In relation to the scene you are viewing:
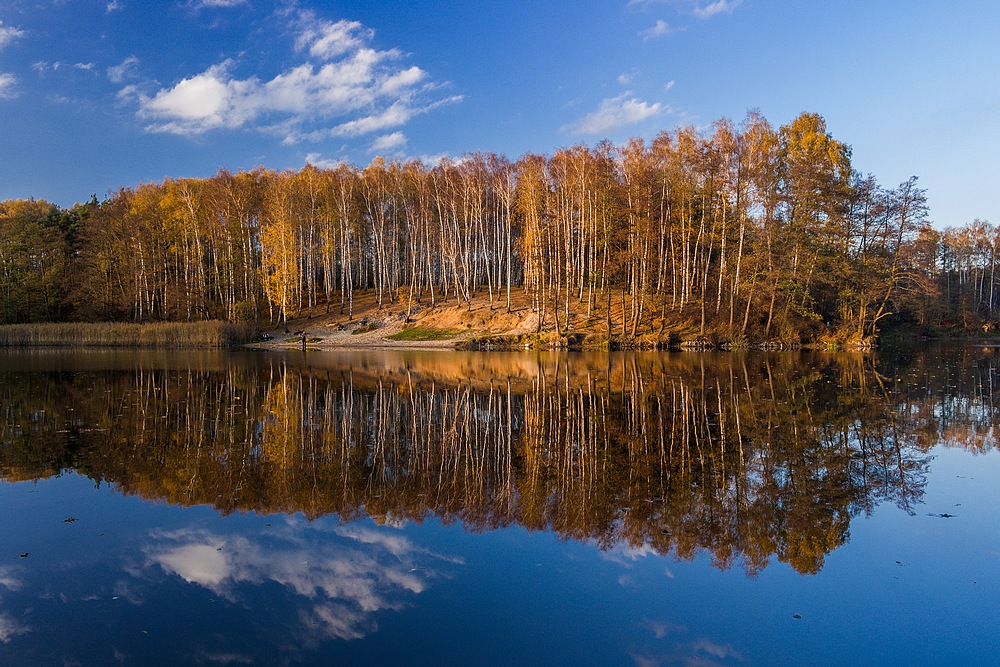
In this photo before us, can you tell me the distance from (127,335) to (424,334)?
82.9 feet

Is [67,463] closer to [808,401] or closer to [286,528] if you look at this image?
[286,528]

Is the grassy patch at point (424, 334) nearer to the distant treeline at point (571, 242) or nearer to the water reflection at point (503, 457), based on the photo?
the distant treeline at point (571, 242)

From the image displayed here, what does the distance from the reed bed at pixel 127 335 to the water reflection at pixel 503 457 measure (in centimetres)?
3019

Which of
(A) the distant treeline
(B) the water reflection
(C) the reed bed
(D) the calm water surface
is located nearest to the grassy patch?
(A) the distant treeline

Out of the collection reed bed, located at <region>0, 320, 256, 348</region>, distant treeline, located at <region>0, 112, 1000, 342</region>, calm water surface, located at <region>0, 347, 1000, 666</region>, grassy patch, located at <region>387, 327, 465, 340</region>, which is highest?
distant treeline, located at <region>0, 112, 1000, 342</region>

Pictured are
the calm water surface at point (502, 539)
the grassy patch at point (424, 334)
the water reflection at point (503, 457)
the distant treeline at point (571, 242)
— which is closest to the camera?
the calm water surface at point (502, 539)

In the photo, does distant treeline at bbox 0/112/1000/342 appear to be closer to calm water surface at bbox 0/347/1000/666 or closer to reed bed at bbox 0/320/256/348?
reed bed at bbox 0/320/256/348

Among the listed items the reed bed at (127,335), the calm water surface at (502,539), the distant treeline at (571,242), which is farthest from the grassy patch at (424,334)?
the calm water surface at (502,539)

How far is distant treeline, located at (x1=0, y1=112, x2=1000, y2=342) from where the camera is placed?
136ft

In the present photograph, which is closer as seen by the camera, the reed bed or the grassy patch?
the grassy patch

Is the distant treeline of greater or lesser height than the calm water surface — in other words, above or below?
above

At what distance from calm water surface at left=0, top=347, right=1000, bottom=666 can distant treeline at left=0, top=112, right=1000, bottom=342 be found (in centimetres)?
3006

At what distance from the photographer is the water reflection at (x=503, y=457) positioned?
20.4ft

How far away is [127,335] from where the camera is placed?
5075 cm
